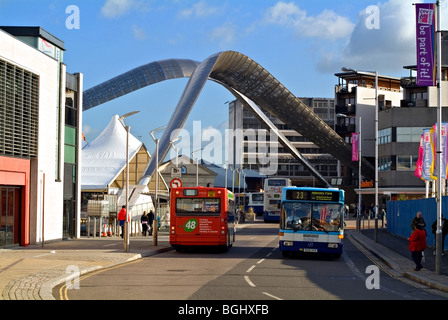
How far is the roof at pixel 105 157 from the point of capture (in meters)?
63.8

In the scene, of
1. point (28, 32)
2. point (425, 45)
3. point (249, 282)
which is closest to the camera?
point (249, 282)

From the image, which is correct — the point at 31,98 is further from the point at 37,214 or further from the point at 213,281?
the point at 213,281

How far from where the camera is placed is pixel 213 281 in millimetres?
19250

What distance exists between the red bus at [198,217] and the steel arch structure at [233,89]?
51056 millimetres

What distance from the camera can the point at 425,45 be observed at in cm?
3073

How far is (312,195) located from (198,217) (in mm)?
5248

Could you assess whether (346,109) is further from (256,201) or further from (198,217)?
(198,217)

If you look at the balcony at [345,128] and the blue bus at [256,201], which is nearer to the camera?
the blue bus at [256,201]

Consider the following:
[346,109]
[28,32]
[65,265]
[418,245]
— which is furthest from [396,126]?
[65,265]

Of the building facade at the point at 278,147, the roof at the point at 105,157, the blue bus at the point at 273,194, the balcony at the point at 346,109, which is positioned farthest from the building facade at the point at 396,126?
the building facade at the point at 278,147

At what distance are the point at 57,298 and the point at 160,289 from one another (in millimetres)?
2782

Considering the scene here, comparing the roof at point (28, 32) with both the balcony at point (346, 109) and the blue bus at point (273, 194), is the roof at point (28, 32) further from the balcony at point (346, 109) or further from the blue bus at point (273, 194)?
the balcony at point (346, 109)

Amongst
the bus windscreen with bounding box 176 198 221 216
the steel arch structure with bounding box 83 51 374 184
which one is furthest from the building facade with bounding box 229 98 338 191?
the bus windscreen with bounding box 176 198 221 216
